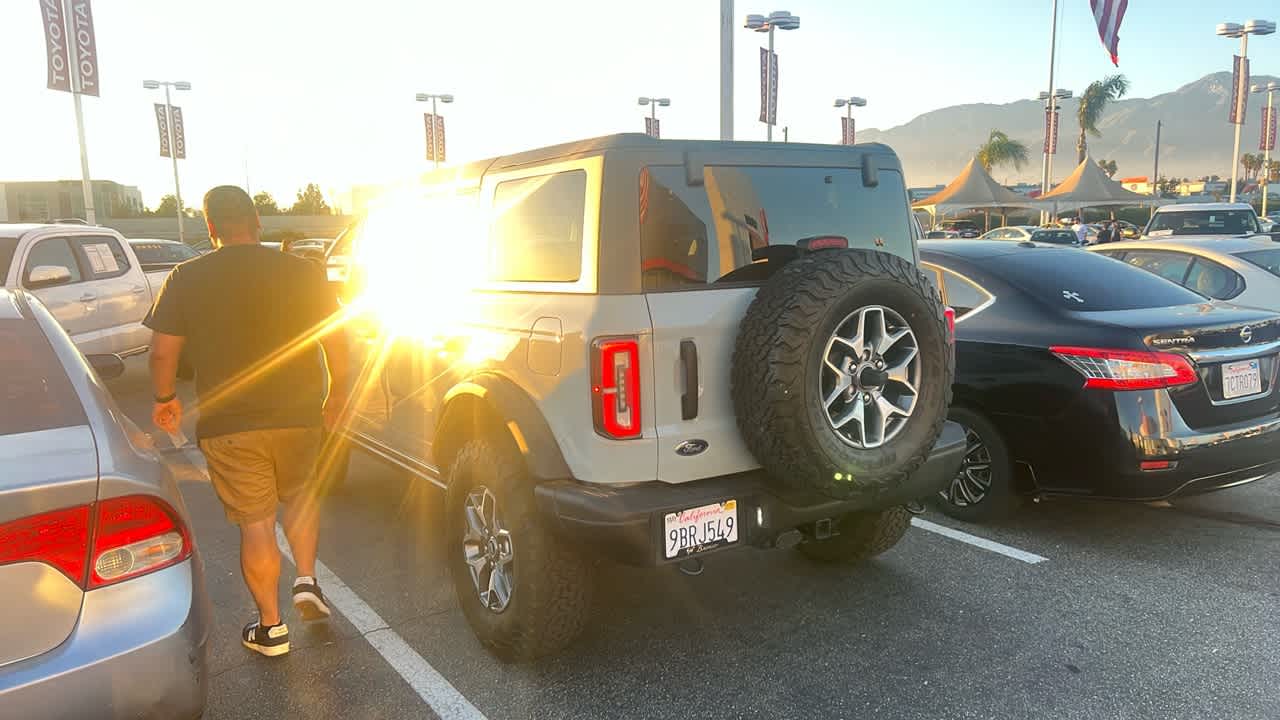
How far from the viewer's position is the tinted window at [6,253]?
8.45m

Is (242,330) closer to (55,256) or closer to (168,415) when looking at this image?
(168,415)

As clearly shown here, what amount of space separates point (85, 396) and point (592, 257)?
159 cm

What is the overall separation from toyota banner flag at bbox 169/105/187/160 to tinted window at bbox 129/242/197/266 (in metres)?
26.2

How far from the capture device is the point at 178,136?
37.6 m

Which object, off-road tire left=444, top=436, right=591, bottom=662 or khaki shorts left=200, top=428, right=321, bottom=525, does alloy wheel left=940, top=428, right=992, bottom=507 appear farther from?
khaki shorts left=200, top=428, right=321, bottom=525

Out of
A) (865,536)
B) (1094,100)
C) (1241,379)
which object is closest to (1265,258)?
(1241,379)

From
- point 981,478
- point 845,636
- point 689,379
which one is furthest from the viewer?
point 981,478

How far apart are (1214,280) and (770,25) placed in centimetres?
1575

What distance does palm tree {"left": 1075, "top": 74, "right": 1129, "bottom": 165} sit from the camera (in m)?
57.2

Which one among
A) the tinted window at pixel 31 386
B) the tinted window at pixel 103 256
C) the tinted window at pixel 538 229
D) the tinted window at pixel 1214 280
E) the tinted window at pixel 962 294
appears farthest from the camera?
the tinted window at pixel 103 256

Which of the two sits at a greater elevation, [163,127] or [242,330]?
[163,127]

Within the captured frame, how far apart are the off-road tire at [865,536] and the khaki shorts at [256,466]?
7.74 ft

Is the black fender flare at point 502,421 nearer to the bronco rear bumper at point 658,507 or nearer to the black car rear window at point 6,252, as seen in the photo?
the bronco rear bumper at point 658,507

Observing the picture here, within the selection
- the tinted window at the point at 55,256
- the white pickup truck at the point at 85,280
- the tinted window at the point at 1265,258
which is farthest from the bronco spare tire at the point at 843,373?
the tinted window at the point at 55,256
